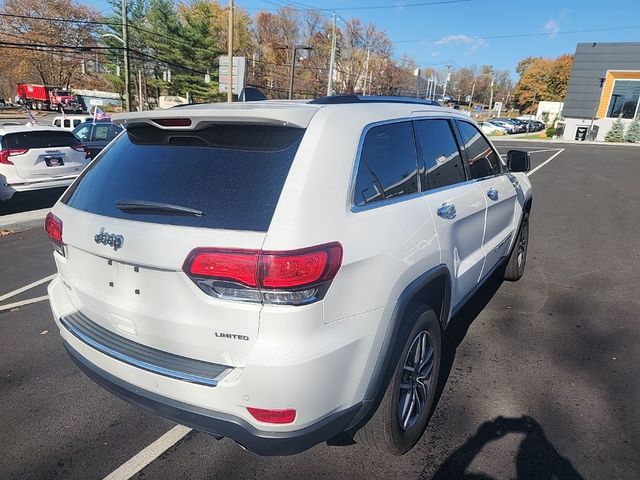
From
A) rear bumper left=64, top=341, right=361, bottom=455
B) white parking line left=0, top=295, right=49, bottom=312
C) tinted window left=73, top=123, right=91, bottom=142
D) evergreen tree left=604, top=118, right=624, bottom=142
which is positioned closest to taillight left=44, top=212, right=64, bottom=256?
rear bumper left=64, top=341, right=361, bottom=455

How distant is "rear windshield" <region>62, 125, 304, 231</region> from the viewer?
1.81 meters

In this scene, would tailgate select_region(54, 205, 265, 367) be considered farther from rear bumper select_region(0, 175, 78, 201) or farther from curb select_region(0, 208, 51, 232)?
rear bumper select_region(0, 175, 78, 201)

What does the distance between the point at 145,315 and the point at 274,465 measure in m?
1.10

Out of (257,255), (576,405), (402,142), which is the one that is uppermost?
(402,142)

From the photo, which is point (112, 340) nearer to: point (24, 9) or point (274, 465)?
point (274, 465)

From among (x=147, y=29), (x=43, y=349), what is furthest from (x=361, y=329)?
(x=147, y=29)

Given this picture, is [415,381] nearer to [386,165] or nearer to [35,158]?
[386,165]

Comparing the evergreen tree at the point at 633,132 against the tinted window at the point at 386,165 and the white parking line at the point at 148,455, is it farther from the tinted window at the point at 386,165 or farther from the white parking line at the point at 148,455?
the white parking line at the point at 148,455

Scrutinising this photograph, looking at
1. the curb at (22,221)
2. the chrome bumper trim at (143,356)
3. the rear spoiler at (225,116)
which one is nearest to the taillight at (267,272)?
the chrome bumper trim at (143,356)

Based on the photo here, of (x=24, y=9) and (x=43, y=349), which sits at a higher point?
(x=24, y=9)

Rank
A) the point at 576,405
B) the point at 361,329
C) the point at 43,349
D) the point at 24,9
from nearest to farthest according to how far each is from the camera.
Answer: the point at 361,329, the point at 576,405, the point at 43,349, the point at 24,9

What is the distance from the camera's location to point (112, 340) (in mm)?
2141

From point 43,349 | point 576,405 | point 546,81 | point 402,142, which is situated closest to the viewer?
point 402,142

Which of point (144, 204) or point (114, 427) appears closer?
point (144, 204)
